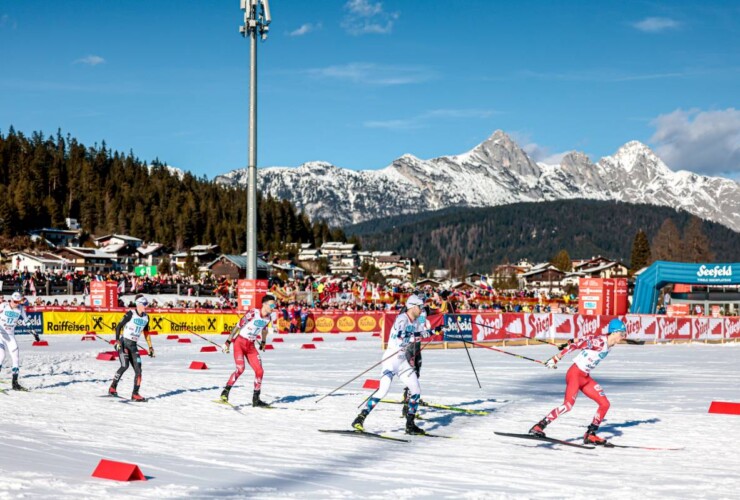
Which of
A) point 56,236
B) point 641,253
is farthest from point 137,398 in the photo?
point 641,253

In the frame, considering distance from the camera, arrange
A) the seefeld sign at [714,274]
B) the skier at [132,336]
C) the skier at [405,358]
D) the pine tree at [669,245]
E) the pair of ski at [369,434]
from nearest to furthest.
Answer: the pair of ski at [369,434] → the skier at [405,358] → the skier at [132,336] → the seefeld sign at [714,274] → the pine tree at [669,245]

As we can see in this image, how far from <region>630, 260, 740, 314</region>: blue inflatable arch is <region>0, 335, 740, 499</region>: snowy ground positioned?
34232mm

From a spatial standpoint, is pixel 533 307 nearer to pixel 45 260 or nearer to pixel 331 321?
pixel 331 321

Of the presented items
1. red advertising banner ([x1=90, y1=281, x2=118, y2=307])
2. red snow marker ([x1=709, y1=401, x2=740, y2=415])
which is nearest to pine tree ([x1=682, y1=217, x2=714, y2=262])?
red advertising banner ([x1=90, y1=281, x2=118, y2=307])

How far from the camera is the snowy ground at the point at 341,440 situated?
343 inches

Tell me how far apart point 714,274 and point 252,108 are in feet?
122

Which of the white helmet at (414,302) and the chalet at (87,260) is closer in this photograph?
the white helmet at (414,302)

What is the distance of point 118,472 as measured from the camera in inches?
334

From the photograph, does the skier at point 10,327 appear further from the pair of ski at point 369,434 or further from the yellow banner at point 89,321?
the yellow banner at point 89,321

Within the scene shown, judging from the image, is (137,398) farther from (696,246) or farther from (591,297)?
(696,246)

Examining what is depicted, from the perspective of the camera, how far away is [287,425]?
13.5 metres

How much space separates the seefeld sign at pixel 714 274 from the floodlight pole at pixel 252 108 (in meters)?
35.6

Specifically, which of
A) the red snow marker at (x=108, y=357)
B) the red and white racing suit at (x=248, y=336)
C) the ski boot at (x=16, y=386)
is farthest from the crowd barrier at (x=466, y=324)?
the ski boot at (x=16, y=386)

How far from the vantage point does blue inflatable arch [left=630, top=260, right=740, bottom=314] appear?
5634cm
